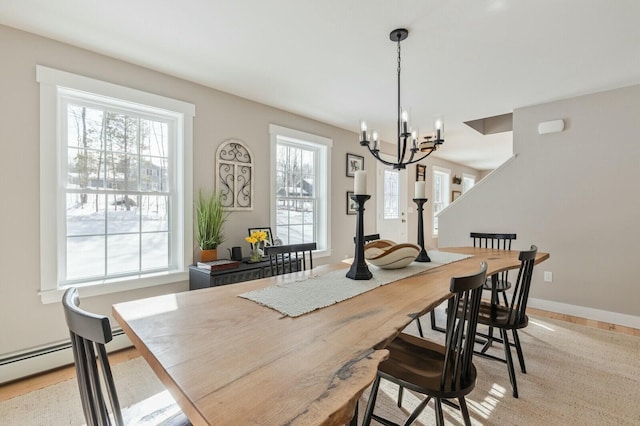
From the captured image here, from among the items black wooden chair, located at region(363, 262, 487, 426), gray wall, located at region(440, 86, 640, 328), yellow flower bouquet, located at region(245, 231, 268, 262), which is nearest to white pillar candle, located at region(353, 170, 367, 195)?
black wooden chair, located at region(363, 262, 487, 426)

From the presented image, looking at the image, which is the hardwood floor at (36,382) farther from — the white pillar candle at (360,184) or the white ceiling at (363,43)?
the white ceiling at (363,43)

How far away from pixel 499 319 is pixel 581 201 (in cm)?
234

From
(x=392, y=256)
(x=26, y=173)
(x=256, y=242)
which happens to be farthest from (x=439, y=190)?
(x=26, y=173)

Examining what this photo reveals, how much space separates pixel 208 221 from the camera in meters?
3.05

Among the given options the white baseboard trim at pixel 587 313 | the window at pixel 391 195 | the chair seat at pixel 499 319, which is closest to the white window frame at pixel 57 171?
the chair seat at pixel 499 319

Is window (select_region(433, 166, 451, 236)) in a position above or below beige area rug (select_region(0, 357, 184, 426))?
above

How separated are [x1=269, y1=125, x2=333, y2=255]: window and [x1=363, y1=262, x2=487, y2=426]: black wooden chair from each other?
2.62 metres

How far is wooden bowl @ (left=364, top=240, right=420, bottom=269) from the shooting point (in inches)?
75.0

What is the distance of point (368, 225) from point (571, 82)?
10.5ft

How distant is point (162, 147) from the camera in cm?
296

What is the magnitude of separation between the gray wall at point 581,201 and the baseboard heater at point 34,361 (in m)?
4.47

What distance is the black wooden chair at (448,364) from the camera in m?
1.20

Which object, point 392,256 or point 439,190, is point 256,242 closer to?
point 392,256

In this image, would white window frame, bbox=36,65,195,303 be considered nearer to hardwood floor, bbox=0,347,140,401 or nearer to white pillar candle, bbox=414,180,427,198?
hardwood floor, bbox=0,347,140,401
